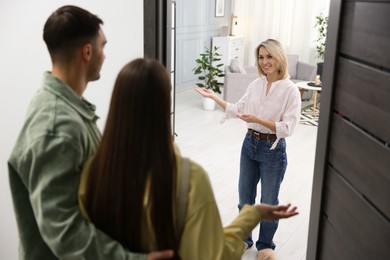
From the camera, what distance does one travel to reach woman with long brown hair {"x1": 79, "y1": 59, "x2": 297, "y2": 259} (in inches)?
39.9

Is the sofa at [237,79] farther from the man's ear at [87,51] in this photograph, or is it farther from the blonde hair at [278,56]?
the man's ear at [87,51]

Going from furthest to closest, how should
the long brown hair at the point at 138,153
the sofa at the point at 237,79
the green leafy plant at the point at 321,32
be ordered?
the green leafy plant at the point at 321,32, the sofa at the point at 237,79, the long brown hair at the point at 138,153

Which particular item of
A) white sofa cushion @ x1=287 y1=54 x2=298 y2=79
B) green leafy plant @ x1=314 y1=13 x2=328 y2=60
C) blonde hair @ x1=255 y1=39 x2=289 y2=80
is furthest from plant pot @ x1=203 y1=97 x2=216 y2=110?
blonde hair @ x1=255 y1=39 x2=289 y2=80

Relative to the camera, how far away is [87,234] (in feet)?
3.41

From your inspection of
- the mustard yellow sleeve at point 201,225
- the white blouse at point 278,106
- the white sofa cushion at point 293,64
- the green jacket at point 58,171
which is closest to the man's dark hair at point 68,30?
the green jacket at point 58,171

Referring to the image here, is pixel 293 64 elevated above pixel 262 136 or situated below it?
below

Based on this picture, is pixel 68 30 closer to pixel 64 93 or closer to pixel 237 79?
pixel 64 93

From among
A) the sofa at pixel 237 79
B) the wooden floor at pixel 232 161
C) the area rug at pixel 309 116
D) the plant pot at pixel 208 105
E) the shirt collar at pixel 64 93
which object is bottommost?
the wooden floor at pixel 232 161

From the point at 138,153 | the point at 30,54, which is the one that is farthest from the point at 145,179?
the point at 30,54

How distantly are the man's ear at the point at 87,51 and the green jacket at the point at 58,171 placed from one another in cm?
11

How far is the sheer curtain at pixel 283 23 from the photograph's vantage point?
832cm

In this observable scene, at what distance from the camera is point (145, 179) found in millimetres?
1026

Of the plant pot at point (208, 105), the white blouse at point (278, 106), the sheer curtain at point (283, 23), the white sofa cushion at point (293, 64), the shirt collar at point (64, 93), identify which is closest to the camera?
the shirt collar at point (64, 93)

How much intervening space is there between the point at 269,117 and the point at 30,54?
1.47m
